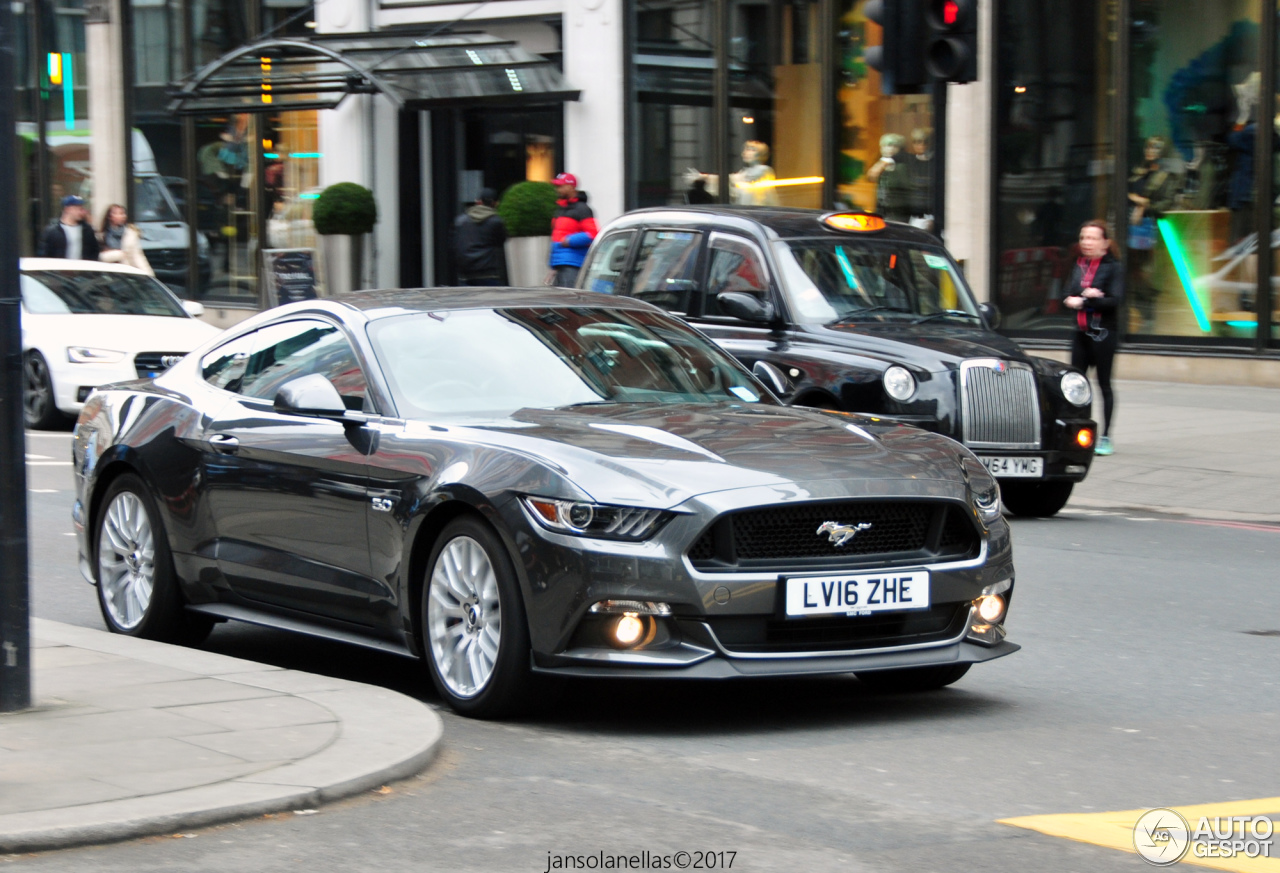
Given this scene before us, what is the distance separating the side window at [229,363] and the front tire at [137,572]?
0.56 meters

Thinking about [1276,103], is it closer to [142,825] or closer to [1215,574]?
[1215,574]

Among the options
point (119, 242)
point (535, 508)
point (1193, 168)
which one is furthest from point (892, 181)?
point (535, 508)

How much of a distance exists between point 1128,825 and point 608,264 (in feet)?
30.1

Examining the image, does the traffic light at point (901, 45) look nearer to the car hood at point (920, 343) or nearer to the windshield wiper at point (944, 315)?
the windshield wiper at point (944, 315)

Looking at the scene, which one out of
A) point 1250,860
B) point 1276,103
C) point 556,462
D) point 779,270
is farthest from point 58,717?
point 1276,103

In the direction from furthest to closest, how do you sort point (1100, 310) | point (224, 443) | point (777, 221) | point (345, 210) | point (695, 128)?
1. point (345, 210)
2. point (695, 128)
3. point (1100, 310)
4. point (777, 221)
5. point (224, 443)

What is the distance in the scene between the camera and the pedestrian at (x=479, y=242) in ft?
79.0

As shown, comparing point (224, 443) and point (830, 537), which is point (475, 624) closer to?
point (830, 537)

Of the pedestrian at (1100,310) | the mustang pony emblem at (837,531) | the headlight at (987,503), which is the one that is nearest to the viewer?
the mustang pony emblem at (837,531)

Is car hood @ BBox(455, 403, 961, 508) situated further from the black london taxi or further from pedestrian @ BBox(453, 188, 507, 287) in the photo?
pedestrian @ BBox(453, 188, 507, 287)

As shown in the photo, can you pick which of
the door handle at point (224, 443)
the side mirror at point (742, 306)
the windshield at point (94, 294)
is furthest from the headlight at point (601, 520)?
the windshield at point (94, 294)

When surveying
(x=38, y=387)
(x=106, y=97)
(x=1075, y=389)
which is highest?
(x=106, y=97)

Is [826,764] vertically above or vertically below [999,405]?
below

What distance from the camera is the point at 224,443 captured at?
766cm
